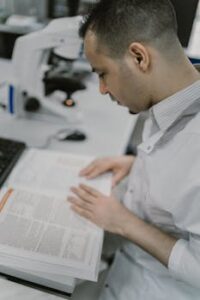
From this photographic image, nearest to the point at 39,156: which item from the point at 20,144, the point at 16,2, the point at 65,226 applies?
the point at 20,144

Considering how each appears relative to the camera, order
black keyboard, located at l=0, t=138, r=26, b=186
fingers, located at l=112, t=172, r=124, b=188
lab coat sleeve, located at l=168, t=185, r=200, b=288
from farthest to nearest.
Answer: fingers, located at l=112, t=172, r=124, b=188
black keyboard, located at l=0, t=138, r=26, b=186
lab coat sleeve, located at l=168, t=185, r=200, b=288

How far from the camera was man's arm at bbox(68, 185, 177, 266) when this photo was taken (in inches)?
27.3

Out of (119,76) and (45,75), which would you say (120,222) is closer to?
(119,76)

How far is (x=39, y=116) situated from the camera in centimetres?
123

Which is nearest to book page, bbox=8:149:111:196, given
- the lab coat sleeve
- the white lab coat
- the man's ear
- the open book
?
the open book

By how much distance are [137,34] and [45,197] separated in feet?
1.56

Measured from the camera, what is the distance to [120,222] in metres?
0.75

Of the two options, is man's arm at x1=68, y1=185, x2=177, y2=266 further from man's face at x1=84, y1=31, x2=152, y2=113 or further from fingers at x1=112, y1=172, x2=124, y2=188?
man's face at x1=84, y1=31, x2=152, y2=113

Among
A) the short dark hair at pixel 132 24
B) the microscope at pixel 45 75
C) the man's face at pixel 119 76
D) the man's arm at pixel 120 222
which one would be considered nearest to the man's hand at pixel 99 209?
the man's arm at pixel 120 222

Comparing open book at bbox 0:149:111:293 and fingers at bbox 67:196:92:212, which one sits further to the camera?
fingers at bbox 67:196:92:212

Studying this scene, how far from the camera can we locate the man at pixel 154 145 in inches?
24.9

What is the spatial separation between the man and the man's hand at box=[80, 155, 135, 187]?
4.0 inches

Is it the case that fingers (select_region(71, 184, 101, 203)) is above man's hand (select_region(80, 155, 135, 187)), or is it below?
above

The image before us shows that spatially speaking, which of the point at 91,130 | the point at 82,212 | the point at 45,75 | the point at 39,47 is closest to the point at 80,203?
the point at 82,212
